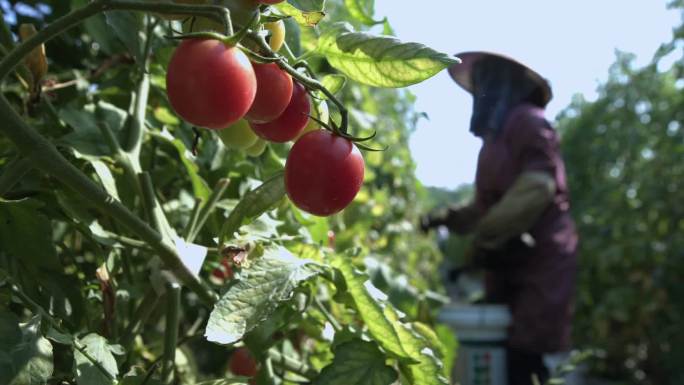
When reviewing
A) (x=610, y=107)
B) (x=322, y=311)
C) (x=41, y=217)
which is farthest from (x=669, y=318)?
(x=41, y=217)

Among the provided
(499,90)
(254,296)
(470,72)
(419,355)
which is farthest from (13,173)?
(499,90)

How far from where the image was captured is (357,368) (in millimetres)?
469

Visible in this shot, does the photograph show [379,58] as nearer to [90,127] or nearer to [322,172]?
[322,172]

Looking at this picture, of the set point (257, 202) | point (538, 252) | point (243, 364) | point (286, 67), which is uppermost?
point (286, 67)

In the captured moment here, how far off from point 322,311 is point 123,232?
0.56 ft

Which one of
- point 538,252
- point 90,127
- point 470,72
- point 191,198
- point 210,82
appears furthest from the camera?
point 538,252

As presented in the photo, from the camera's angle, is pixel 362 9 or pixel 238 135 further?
pixel 362 9

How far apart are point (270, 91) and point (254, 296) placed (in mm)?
123

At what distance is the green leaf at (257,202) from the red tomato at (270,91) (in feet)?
0.38

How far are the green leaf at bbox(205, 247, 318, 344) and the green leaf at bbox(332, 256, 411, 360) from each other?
0.11ft

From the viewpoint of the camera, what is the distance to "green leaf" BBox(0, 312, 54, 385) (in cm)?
35

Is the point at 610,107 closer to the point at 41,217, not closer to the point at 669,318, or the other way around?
the point at 669,318

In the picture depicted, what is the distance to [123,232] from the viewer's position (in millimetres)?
553

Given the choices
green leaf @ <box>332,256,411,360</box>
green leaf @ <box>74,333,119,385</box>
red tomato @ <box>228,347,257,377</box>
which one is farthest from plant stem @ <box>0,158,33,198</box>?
red tomato @ <box>228,347,257,377</box>
